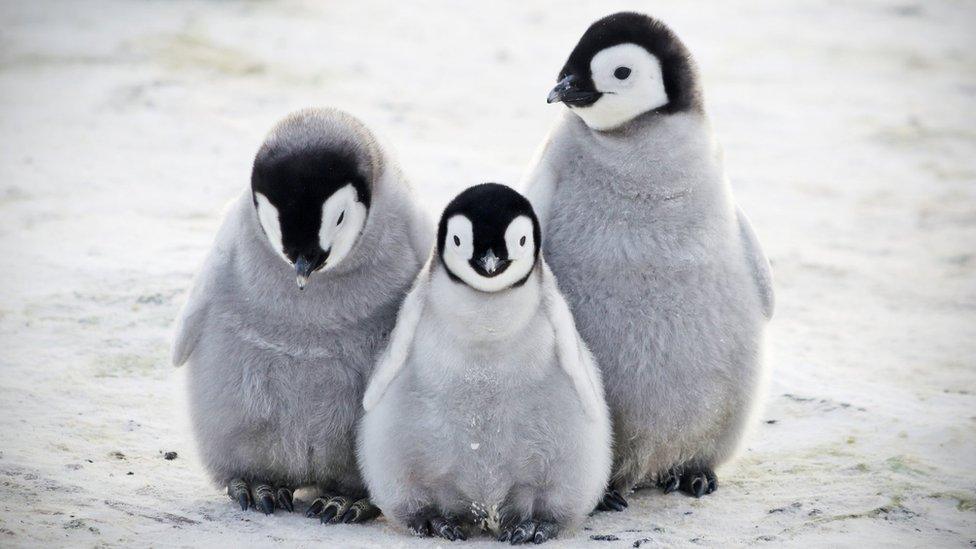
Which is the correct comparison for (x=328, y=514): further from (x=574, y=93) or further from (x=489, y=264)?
(x=574, y=93)

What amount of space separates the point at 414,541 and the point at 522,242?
2.52 feet

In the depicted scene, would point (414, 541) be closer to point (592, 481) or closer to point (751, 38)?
point (592, 481)

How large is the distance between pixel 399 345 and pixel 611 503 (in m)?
0.77

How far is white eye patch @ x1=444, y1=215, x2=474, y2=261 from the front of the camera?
9.00 ft

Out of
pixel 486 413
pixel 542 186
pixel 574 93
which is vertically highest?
pixel 574 93

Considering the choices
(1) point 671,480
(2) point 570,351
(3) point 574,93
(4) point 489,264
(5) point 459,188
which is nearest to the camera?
(4) point 489,264

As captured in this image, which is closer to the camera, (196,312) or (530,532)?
(530,532)

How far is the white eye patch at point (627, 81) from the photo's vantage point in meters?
3.19

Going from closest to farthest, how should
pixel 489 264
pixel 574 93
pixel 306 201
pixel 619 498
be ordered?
pixel 489 264 < pixel 306 201 < pixel 574 93 < pixel 619 498

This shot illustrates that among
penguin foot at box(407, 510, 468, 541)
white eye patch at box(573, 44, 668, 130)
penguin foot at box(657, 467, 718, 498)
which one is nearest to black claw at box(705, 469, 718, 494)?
penguin foot at box(657, 467, 718, 498)

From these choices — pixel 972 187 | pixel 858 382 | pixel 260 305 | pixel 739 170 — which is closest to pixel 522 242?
pixel 260 305

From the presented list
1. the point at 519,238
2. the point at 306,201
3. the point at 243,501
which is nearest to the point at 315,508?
the point at 243,501

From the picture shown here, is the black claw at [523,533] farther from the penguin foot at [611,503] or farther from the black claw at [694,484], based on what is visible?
the black claw at [694,484]

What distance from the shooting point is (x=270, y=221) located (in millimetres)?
2895
